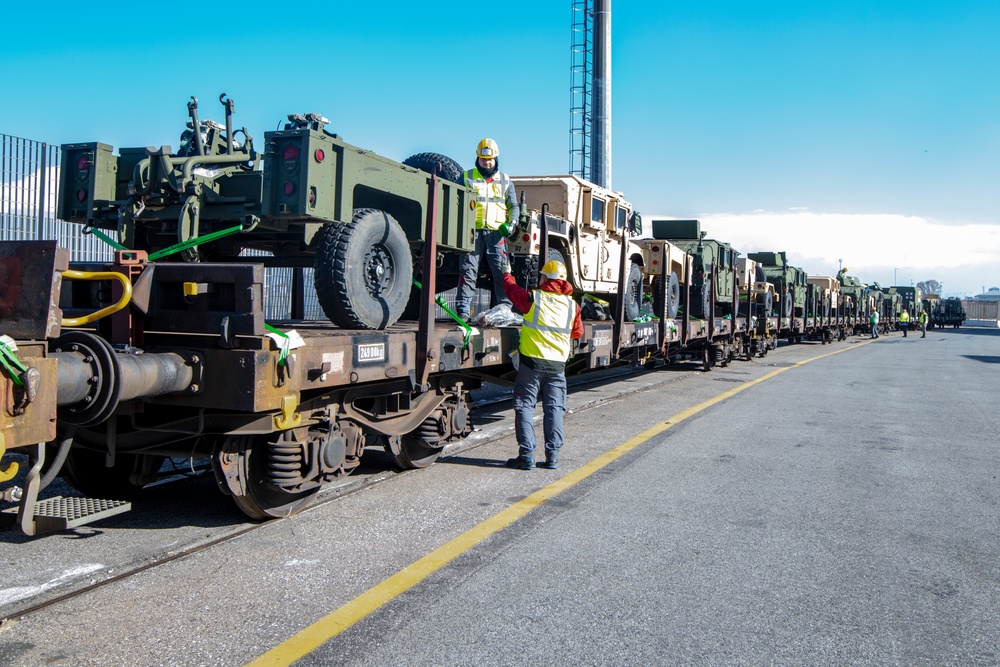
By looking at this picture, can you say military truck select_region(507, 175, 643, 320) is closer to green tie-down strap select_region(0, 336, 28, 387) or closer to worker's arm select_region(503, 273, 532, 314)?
worker's arm select_region(503, 273, 532, 314)

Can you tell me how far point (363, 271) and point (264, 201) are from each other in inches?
34.3

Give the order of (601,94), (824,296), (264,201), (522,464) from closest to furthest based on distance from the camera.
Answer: (264,201) < (522,464) < (601,94) < (824,296)

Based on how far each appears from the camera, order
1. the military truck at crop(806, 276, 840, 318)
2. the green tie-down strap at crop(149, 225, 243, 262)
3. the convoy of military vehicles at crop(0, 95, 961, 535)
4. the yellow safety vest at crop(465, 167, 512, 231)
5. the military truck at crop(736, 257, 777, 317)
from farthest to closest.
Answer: the military truck at crop(806, 276, 840, 318)
the military truck at crop(736, 257, 777, 317)
the yellow safety vest at crop(465, 167, 512, 231)
the green tie-down strap at crop(149, 225, 243, 262)
the convoy of military vehicles at crop(0, 95, 961, 535)

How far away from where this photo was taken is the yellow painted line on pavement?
3440 millimetres

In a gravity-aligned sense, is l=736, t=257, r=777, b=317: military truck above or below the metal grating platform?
above

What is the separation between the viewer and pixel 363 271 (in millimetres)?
5980

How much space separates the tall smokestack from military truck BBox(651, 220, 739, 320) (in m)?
7.56

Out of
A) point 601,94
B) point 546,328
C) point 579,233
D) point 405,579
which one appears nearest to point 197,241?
point 405,579

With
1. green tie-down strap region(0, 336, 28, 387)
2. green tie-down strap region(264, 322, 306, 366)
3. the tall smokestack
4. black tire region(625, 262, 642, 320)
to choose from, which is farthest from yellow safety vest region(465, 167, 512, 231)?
the tall smokestack

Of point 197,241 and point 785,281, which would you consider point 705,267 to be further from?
point 197,241

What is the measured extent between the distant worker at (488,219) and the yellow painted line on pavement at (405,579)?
219cm

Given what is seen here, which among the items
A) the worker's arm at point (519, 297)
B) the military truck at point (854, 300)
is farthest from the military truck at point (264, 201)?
the military truck at point (854, 300)

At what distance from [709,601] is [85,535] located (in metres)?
3.48

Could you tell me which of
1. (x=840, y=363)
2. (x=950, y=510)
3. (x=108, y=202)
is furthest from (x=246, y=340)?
(x=840, y=363)
